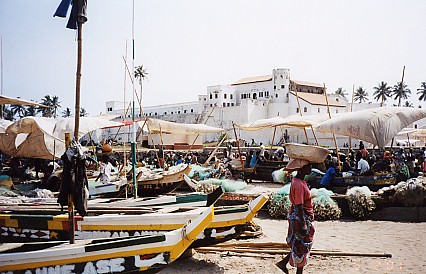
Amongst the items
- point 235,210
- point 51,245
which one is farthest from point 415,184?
point 51,245

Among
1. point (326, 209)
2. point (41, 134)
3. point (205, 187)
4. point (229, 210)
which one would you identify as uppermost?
point (41, 134)

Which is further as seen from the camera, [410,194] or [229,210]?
[410,194]

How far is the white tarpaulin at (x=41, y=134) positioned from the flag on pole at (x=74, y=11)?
7093 millimetres

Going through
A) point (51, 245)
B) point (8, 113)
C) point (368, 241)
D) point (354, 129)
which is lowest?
point (368, 241)

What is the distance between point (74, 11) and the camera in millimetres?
5648

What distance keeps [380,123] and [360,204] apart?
2.72m

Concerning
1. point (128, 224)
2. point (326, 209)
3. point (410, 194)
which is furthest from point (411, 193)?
point (128, 224)

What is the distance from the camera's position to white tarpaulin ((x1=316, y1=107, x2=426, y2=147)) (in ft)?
34.2

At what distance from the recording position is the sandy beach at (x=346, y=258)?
18.7 feet

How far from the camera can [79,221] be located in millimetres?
5777

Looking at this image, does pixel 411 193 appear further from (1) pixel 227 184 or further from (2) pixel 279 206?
(1) pixel 227 184

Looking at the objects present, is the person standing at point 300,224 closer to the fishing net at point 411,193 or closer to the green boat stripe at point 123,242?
the green boat stripe at point 123,242

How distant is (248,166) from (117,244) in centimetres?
1284

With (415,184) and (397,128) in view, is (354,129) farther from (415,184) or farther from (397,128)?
(415,184)
